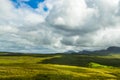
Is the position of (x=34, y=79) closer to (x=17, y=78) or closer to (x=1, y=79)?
(x=17, y=78)

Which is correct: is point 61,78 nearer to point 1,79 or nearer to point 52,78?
point 52,78

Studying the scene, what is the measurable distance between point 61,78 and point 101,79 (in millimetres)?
13840

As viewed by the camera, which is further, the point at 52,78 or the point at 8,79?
the point at 52,78

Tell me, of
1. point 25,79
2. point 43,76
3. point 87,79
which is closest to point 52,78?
point 43,76

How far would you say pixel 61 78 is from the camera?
6894 cm

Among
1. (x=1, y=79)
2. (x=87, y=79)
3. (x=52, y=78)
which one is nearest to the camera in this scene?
(x=1, y=79)

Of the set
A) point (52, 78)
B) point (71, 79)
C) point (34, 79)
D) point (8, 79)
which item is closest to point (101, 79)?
point (71, 79)

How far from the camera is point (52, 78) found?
2591 inches

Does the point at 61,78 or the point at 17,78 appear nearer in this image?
the point at 17,78

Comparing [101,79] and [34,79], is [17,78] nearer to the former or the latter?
[34,79]

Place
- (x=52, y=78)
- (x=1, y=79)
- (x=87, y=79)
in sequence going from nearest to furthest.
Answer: (x=1, y=79)
(x=52, y=78)
(x=87, y=79)

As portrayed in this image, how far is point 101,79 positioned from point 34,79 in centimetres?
2319

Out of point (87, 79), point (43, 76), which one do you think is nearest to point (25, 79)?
point (43, 76)

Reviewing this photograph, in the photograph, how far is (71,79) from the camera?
69.6 meters
